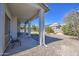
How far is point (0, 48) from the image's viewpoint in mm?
6383

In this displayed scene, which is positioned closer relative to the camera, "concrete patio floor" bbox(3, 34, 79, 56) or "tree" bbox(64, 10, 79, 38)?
"concrete patio floor" bbox(3, 34, 79, 56)

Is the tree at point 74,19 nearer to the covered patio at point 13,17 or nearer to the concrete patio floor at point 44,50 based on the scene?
the covered patio at point 13,17

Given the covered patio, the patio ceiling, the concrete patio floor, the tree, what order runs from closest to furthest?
1. the covered patio
2. the concrete patio floor
3. the patio ceiling
4. the tree

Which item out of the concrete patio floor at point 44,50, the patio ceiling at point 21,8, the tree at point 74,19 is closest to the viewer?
the concrete patio floor at point 44,50

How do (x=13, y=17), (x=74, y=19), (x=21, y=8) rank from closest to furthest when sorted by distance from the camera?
1. (x=21, y=8)
2. (x=13, y=17)
3. (x=74, y=19)

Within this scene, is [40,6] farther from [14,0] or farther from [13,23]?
[13,23]

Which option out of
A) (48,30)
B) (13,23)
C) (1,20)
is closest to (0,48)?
(1,20)

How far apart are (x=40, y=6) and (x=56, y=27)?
82.1 ft

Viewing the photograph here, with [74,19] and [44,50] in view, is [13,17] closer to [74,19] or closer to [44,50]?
[74,19]

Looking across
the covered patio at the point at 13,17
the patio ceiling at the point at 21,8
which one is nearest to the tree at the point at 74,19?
the covered patio at the point at 13,17

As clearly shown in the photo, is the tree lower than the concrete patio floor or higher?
higher

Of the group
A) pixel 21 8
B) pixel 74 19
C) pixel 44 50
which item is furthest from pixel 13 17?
pixel 44 50

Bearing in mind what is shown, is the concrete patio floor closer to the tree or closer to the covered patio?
the covered patio

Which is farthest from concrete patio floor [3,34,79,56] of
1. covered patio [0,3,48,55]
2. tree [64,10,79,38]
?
tree [64,10,79,38]
